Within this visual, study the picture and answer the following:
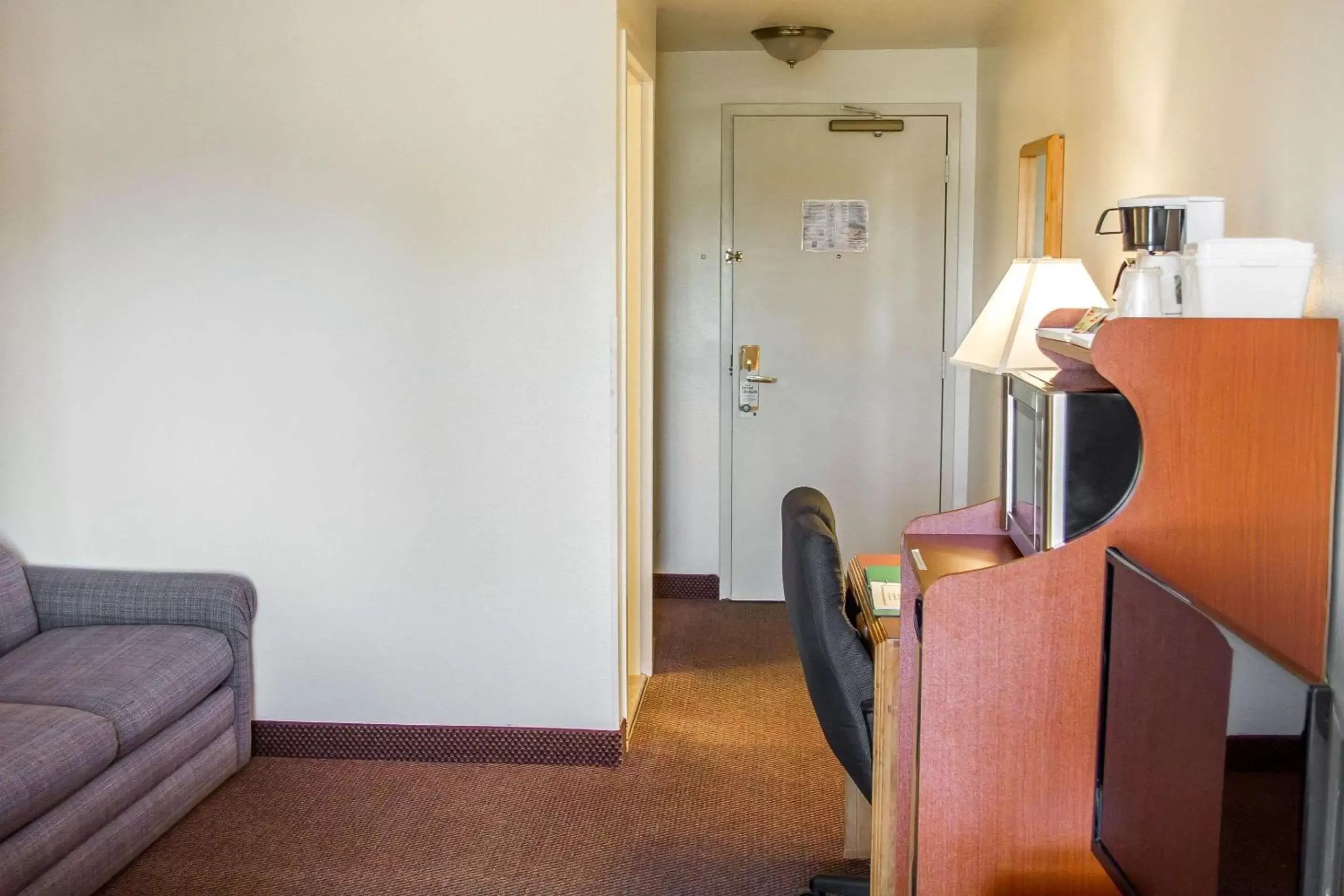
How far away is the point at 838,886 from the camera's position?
2.78 metres

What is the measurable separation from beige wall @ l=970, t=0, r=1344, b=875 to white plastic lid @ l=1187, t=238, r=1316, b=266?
13 centimetres

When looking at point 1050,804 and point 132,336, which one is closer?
point 1050,804

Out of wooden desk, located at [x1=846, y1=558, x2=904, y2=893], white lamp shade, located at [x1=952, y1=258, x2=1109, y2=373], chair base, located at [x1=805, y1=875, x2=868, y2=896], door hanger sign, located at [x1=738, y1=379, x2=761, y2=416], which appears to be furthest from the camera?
door hanger sign, located at [x1=738, y1=379, x2=761, y2=416]

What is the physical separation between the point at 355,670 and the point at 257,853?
2.25 feet

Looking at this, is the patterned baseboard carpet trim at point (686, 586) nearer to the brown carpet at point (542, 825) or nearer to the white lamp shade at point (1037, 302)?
the brown carpet at point (542, 825)

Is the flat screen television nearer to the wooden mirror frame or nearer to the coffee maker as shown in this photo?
the coffee maker

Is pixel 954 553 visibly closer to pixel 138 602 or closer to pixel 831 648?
pixel 831 648

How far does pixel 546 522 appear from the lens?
139 inches

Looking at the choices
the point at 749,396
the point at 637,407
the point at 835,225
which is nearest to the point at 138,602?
the point at 637,407

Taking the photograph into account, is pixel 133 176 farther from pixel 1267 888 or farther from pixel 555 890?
pixel 1267 888

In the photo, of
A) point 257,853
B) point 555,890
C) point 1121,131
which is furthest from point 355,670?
point 1121,131

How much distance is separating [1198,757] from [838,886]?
169 centimetres

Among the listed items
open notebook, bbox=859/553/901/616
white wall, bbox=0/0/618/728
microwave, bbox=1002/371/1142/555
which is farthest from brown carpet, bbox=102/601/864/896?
microwave, bbox=1002/371/1142/555

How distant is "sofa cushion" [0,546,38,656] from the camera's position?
130 inches
